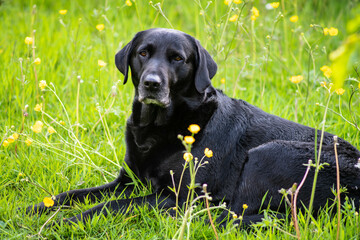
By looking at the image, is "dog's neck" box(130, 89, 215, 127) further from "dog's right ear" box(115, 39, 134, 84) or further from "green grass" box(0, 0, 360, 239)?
"green grass" box(0, 0, 360, 239)

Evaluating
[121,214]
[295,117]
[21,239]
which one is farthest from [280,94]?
[21,239]

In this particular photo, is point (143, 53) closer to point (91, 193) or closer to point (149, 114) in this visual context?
point (149, 114)

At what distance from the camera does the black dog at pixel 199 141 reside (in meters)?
2.79

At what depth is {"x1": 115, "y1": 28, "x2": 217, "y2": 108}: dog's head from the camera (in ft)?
9.66

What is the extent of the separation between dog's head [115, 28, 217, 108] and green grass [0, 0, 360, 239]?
0.40m

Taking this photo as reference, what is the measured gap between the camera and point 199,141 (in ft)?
9.98

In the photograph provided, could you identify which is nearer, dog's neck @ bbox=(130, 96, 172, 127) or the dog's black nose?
the dog's black nose

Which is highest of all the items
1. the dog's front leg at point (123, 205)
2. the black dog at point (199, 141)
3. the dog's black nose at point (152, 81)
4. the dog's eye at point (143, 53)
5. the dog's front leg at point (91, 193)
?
the dog's eye at point (143, 53)

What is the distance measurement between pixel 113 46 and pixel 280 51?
6.75 feet

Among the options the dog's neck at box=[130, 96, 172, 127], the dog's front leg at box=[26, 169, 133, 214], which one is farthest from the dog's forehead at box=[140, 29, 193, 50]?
the dog's front leg at box=[26, 169, 133, 214]

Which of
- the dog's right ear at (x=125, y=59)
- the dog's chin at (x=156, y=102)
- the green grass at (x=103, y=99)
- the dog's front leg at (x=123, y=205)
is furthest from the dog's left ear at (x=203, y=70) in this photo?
the dog's front leg at (x=123, y=205)

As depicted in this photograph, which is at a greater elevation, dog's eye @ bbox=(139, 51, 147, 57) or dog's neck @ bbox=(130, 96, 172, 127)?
dog's eye @ bbox=(139, 51, 147, 57)

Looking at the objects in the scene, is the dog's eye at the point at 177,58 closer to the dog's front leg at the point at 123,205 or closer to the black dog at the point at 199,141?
the black dog at the point at 199,141

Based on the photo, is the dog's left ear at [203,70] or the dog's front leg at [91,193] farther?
the dog's left ear at [203,70]
